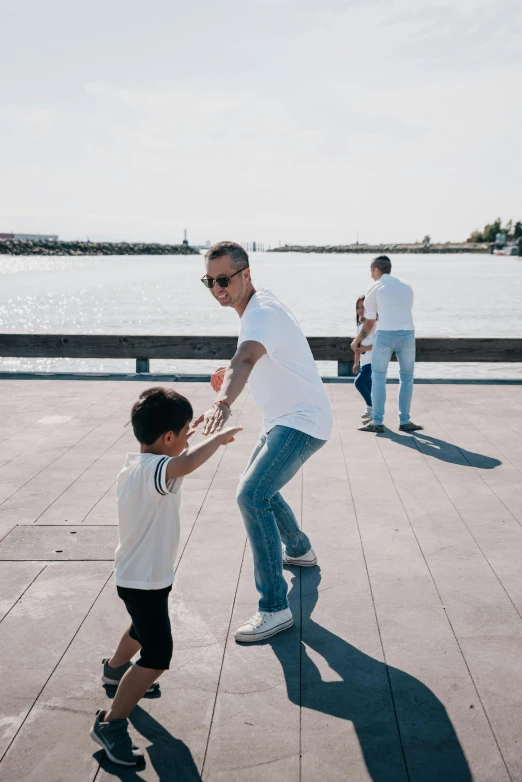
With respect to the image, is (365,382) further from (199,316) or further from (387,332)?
(199,316)

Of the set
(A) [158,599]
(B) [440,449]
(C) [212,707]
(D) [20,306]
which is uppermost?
(A) [158,599]

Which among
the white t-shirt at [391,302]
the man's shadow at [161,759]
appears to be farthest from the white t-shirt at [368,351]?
the man's shadow at [161,759]

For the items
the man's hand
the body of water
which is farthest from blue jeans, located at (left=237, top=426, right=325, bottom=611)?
the body of water

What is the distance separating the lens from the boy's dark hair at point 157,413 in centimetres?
292

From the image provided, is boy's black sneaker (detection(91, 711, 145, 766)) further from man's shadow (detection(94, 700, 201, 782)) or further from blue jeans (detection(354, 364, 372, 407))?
blue jeans (detection(354, 364, 372, 407))

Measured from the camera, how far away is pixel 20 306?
197ft

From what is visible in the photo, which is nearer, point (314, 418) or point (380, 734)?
point (380, 734)

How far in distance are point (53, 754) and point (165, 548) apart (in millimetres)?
904

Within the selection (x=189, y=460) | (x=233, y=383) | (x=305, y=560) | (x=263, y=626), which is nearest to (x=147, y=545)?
(x=189, y=460)

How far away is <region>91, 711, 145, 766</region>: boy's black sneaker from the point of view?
2859mm

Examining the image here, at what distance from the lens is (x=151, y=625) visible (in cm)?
294

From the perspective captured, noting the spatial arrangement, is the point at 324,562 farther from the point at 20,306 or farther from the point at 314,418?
the point at 20,306

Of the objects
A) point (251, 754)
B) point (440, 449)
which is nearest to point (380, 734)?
point (251, 754)

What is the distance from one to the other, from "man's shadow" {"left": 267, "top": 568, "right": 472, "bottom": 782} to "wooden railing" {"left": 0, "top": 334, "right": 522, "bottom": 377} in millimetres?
8410
